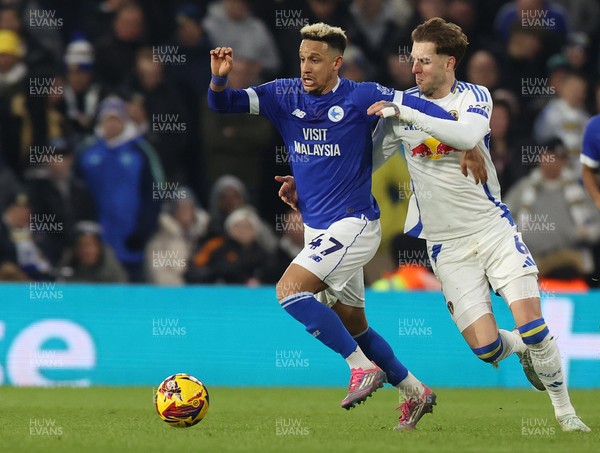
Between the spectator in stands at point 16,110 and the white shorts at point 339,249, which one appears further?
the spectator in stands at point 16,110

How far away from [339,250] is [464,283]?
36.6 inches

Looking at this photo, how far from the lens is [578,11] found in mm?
17078

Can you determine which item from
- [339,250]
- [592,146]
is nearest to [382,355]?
[339,250]

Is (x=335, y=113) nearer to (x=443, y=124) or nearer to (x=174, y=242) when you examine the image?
(x=443, y=124)

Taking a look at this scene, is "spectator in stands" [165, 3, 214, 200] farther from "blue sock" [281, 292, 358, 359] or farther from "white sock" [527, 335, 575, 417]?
"white sock" [527, 335, 575, 417]

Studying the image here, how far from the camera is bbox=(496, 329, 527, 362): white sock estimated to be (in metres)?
8.96

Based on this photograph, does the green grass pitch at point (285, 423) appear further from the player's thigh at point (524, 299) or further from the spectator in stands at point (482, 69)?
the spectator in stands at point (482, 69)

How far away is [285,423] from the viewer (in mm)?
9406

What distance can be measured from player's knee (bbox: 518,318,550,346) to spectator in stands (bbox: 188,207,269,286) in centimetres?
625

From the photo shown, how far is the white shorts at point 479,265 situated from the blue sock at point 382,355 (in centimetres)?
59

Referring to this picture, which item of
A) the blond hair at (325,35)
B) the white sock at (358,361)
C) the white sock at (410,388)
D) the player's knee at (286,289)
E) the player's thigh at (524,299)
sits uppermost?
the blond hair at (325,35)

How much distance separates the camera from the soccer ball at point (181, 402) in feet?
29.0

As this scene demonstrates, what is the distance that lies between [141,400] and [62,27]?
6.26 meters

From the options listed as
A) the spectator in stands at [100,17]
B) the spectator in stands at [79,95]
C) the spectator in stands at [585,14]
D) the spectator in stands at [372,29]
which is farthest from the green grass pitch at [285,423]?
the spectator in stands at [585,14]
